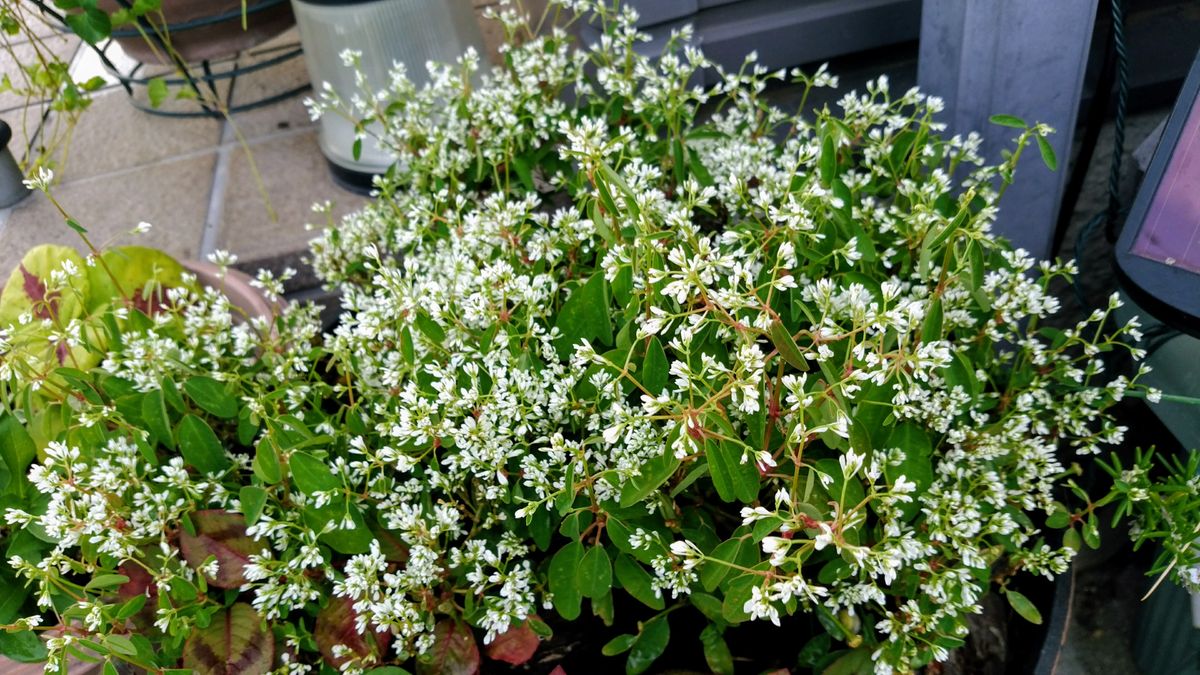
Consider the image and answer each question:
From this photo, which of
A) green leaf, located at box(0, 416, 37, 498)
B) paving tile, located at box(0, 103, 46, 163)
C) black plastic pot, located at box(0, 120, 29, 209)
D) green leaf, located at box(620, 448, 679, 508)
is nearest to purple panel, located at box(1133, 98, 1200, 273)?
green leaf, located at box(620, 448, 679, 508)

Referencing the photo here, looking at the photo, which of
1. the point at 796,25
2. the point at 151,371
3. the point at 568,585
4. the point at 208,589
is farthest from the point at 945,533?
the point at 796,25

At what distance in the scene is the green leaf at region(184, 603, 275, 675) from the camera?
0.95 meters

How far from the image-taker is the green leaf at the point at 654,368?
0.87 m

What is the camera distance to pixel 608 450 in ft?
3.30

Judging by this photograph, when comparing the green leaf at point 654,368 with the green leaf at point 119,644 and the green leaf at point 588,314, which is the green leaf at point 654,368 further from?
the green leaf at point 119,644

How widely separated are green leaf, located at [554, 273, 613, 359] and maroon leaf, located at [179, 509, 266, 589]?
0.39m

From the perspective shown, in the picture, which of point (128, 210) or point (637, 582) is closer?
point (637, 582)

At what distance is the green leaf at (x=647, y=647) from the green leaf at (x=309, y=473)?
35 centimetres

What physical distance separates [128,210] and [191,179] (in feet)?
0.51

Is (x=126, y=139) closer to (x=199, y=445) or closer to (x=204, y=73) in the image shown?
(x=204, y=73)

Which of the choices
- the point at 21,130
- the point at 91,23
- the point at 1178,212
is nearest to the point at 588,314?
the point at 1178,212

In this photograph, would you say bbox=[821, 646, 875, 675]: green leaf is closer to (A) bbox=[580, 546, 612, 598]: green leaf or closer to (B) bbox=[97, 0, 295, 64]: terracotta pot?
(A) bbox=[580, 546, 612, 598]: green leaf

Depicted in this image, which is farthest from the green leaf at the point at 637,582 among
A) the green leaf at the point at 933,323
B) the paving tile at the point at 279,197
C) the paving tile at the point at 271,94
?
the paving tile at the point at 271,94

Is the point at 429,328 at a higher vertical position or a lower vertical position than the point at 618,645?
higher
